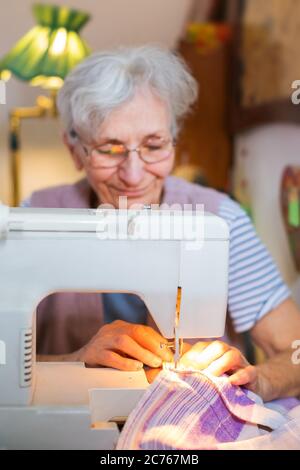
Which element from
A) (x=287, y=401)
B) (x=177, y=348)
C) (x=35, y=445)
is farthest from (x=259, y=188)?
(x=35, y=445)

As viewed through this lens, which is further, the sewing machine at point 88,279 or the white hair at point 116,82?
the white hair at point 116,82

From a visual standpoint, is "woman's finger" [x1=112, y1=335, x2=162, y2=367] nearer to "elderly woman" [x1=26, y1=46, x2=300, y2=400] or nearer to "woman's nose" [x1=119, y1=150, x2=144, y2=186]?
"elderly woman" [x1=26, y1=46, x2=300, y2=400]

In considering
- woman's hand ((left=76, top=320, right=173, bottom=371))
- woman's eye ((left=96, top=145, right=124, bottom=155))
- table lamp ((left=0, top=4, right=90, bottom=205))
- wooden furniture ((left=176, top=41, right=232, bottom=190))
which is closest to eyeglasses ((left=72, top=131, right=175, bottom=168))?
woman's eye ((left=96, top=145, right=124, bottom=155))

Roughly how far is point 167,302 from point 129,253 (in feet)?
0.30

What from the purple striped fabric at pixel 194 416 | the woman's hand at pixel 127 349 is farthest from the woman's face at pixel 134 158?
the purple striped fabric at pixel 194 416

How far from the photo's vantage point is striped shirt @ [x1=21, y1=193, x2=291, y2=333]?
132cm

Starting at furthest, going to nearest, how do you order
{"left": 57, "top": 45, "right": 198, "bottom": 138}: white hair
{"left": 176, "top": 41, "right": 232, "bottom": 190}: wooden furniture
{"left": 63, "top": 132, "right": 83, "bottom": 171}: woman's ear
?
{"left": 176, "top": 41, "right": 232, "bottom": 190}: wooden furniture < {"left": 63, "top": 132, "right": 83, "bottom": 171}: woman's ear < {"left": 57, "top": 45, "right": 198, "bottom": 138}: white hair

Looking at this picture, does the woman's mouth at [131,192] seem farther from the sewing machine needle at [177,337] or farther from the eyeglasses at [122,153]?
the sewing machine needle at [177,337]

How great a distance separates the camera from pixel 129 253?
0.91 meters

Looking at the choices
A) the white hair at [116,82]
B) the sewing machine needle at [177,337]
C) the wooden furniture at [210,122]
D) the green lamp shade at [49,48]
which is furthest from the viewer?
the wooden furniture at [210,122]

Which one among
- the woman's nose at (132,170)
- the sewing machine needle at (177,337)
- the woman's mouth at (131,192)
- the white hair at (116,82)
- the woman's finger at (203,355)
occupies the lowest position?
the woman's finger at (203,355)

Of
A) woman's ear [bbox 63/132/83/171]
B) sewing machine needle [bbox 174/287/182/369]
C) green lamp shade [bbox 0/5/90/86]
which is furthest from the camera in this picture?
green lamp shade [bbox 0/5/90/86]

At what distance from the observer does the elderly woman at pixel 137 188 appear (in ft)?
4.05

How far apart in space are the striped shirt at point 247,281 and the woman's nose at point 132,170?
21 centimetres
